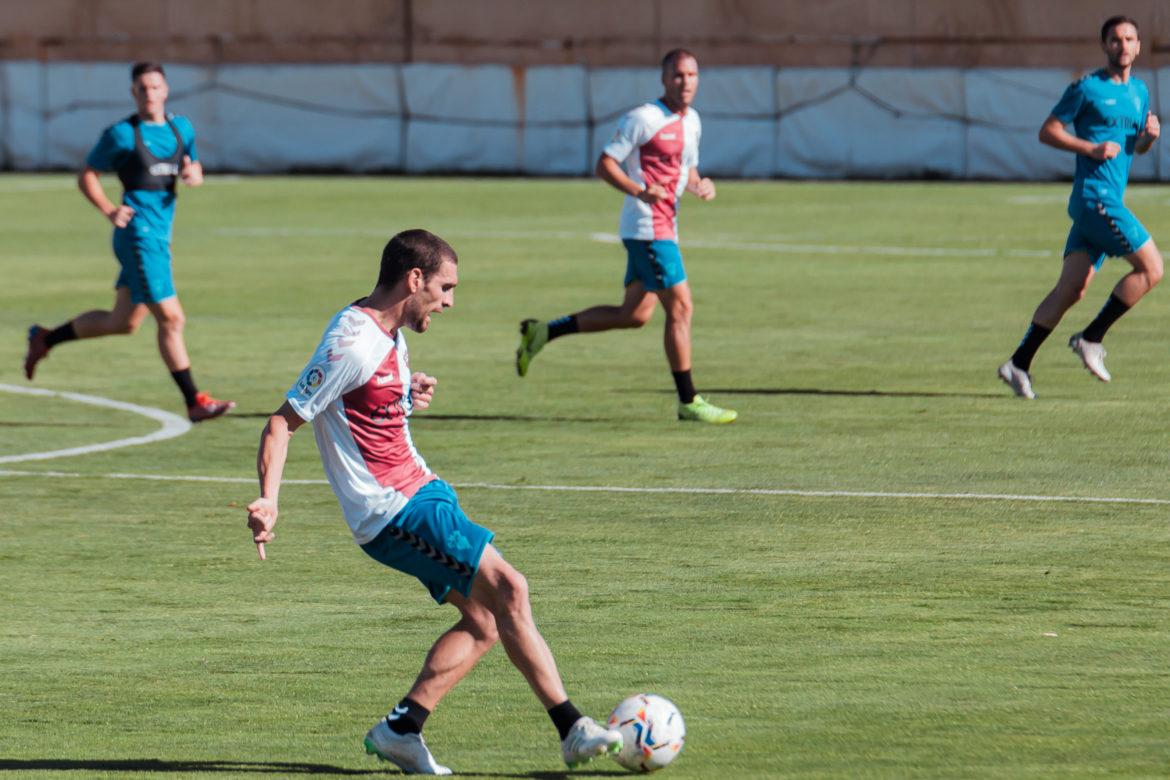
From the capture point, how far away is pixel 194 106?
42.8 m

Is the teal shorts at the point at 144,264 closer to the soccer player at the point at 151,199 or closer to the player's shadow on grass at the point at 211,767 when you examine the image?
the soccer player at the point at 151,199

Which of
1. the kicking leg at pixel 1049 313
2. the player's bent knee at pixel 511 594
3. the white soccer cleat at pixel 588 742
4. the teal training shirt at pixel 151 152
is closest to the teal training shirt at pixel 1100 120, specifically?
the kicking leg at pixel 1049 313

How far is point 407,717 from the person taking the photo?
674cm

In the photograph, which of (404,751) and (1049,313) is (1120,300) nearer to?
(1049,313)

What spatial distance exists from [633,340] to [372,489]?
39.2ft

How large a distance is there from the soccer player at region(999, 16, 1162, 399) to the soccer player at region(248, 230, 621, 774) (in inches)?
319

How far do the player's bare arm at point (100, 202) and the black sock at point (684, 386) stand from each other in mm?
3495

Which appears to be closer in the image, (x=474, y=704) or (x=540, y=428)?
(x=474, y=704)

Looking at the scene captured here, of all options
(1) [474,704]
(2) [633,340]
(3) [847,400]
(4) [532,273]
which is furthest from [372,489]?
(4) [532,273]

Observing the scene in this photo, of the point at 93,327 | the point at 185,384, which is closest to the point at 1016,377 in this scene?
the point at 185,384

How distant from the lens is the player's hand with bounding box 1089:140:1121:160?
1422 centimetres

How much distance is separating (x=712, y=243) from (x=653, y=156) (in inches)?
515

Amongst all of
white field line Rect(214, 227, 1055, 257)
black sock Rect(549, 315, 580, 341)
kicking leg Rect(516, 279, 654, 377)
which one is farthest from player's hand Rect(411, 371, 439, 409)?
white field line Rect(214, 227, 1055, 257)

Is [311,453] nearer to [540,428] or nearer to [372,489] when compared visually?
[540,428]
